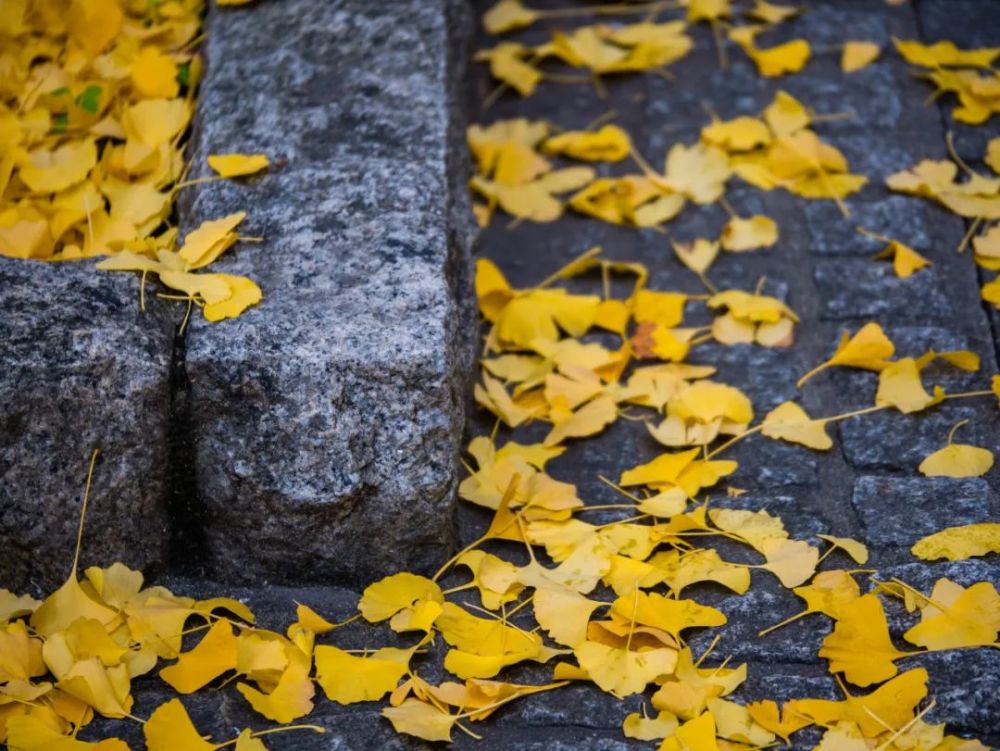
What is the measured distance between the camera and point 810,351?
2.33 metres

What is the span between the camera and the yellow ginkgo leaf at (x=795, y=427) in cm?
211

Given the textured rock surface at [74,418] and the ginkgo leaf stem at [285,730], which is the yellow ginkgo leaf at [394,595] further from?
the textured rock surface at [74,418]

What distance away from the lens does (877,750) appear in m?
1.54

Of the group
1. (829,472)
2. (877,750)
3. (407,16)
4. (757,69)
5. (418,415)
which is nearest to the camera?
(877,750)

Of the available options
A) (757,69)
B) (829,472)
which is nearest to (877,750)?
(829,472)

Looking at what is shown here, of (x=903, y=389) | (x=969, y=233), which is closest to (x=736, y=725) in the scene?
(x=903, y=389)

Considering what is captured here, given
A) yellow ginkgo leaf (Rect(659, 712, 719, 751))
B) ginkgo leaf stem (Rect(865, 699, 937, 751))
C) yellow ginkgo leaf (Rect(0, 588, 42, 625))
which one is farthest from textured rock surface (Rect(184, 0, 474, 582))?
ginkgo leaf stem (Rect(865, 699, 937, 751))

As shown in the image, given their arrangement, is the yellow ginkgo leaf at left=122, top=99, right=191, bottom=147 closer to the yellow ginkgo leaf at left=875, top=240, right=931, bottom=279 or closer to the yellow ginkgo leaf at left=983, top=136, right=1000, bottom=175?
the yellow ginkgo leaf at left=875, top=240, right=931, bottom=279

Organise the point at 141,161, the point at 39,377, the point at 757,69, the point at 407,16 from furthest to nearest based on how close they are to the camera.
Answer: the point at 757,69 → the point at 407,16 → the point at 141,161 → the point at 39,377

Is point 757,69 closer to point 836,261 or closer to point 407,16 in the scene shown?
point 836,261

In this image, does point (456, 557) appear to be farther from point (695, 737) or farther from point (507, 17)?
point (507, 17)

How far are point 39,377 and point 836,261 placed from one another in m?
1.60

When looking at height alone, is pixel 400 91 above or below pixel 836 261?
above

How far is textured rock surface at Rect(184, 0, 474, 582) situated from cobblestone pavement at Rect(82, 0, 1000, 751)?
0.38 feet
